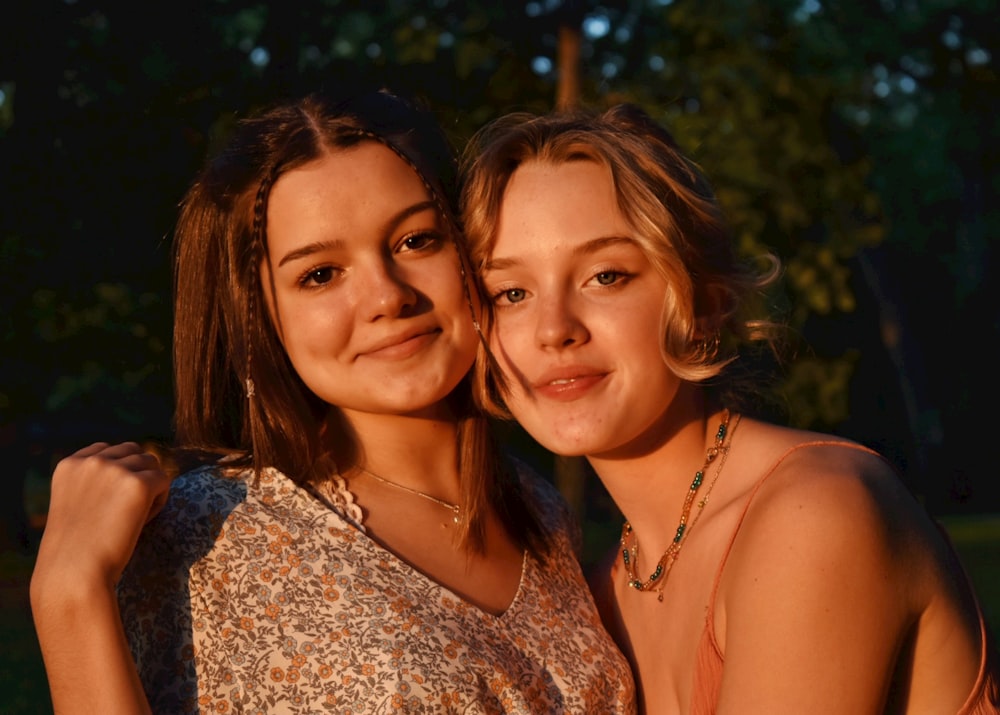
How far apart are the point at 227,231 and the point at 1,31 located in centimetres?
523

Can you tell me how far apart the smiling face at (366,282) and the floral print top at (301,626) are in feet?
1.12

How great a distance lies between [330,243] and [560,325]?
61 centimetres

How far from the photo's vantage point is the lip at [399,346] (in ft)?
10.4

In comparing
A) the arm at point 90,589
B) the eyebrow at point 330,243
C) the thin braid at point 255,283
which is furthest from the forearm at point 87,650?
the eyebrow at point 330,243

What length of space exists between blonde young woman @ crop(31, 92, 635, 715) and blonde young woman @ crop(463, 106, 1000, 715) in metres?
0.18

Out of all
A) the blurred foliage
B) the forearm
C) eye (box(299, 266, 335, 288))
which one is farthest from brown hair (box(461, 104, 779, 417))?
the forearm

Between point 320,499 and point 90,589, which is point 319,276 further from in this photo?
point 90,589

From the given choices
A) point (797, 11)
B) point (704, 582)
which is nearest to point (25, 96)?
point (704, 582)

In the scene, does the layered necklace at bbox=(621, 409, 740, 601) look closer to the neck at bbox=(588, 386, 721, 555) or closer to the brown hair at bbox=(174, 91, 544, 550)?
the neck at bbox=(588, 386, 721, 555)

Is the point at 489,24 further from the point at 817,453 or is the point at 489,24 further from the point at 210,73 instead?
the point at 817,453

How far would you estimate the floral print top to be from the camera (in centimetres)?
289

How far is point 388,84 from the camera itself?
7.18 m

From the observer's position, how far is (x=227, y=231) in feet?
11.0

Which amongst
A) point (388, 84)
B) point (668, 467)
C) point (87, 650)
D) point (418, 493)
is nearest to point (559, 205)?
point (668, 467)
